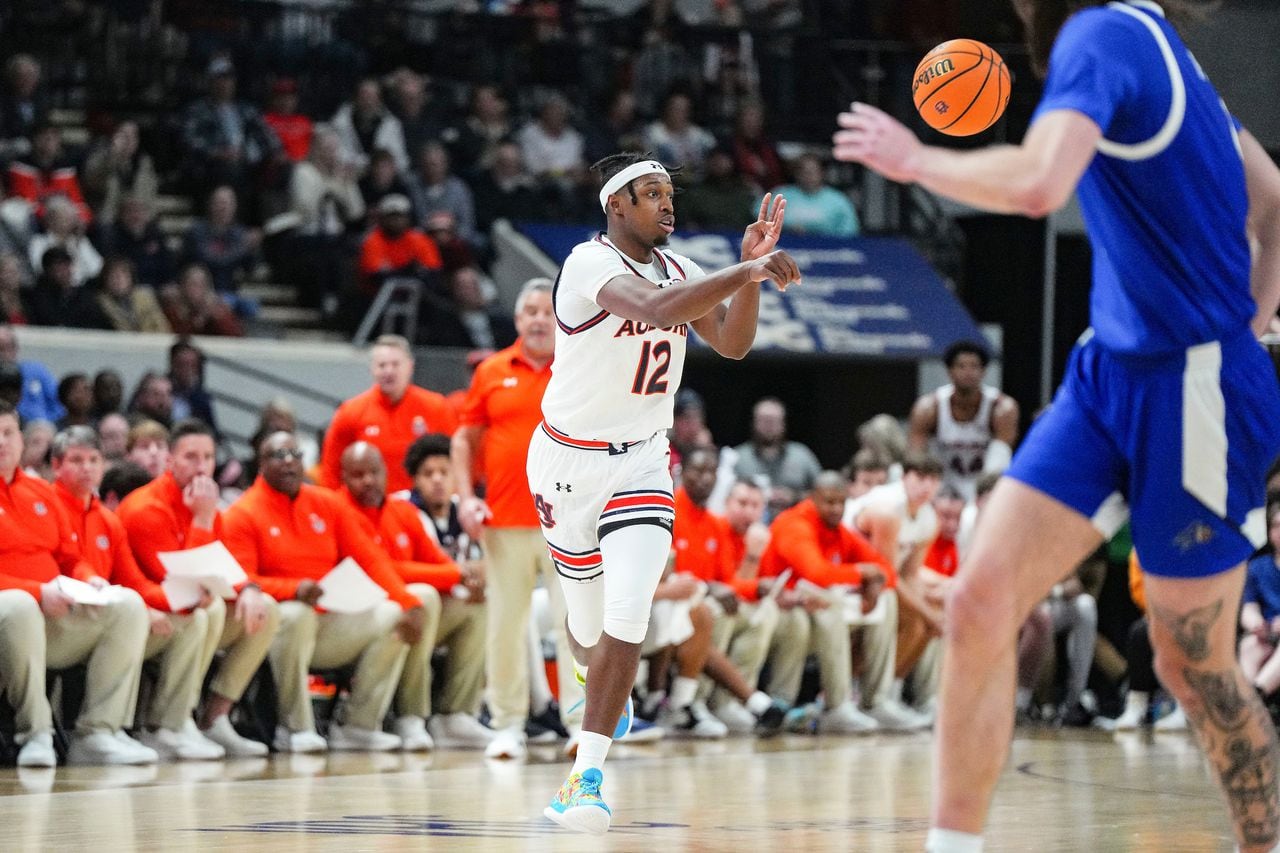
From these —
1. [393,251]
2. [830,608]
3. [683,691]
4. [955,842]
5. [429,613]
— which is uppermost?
[393,251]

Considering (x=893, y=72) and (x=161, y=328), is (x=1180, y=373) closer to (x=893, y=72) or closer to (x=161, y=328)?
(x=161, y=328)

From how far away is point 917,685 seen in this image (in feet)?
40.6

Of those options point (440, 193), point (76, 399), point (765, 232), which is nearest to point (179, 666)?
point (76, 399)

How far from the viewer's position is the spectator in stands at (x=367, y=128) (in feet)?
55.2

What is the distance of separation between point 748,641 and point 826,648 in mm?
519

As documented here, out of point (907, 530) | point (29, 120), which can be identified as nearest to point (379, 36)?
point (29, 120)

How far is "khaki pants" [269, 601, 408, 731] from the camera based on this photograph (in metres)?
9.43

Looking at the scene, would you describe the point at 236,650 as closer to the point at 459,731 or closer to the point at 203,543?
the point at 203,543

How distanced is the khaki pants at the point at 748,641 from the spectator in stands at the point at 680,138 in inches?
281

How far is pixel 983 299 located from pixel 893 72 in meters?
2.75

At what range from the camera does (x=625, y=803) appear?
283 inches

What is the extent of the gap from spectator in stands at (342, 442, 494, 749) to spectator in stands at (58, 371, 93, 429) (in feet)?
8.61

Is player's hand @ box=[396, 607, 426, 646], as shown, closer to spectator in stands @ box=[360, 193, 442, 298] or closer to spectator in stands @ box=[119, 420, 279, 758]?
spectator in stands @ box=[119, 420, 279, 758]

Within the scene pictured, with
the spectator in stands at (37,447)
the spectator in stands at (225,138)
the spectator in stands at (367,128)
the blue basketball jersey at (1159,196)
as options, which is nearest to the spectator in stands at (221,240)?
the spectator in stands at (225,138)
